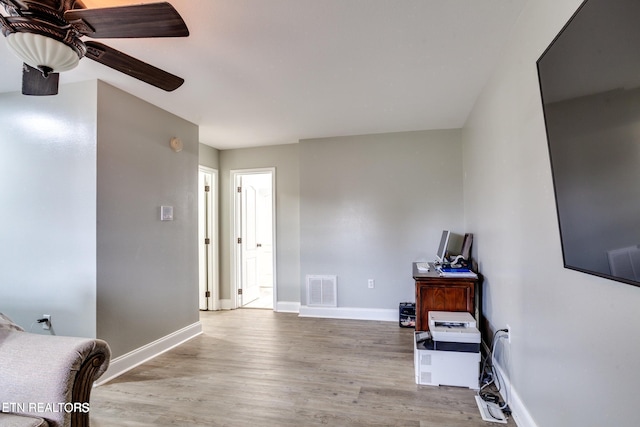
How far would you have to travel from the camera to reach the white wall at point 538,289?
1093 millimetres

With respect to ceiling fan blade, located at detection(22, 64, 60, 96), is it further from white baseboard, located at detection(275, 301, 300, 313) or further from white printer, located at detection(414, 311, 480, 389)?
white baseboard, located at detection(275, 301, 300, 313)

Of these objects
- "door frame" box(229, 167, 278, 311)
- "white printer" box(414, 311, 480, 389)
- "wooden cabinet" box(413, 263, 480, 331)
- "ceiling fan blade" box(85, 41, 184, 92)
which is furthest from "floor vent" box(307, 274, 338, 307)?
"ceiling fan blade" box(85, 41, 184, 92)

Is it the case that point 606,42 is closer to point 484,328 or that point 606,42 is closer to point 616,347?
point 616,347

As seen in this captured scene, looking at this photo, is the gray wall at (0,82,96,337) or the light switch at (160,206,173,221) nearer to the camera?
the gray wall at (0,82,96,337)

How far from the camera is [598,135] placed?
998 millimetres

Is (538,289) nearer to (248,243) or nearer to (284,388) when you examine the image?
(284,388)

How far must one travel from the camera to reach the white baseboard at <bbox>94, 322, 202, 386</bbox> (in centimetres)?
263

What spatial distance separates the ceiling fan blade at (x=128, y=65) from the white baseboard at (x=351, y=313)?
11.1 feet

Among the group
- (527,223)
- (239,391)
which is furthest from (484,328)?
(239,391)

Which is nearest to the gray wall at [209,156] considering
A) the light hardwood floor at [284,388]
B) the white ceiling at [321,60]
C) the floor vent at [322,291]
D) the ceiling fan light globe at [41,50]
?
the white ceiling at [321,60]

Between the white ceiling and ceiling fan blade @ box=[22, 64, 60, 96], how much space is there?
18.6 inches

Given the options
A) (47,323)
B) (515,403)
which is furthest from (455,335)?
(47,323)

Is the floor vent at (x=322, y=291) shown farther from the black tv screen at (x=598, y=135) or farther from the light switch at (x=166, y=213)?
the black tv screen at (x=598, y=135)

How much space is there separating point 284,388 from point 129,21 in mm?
2508
